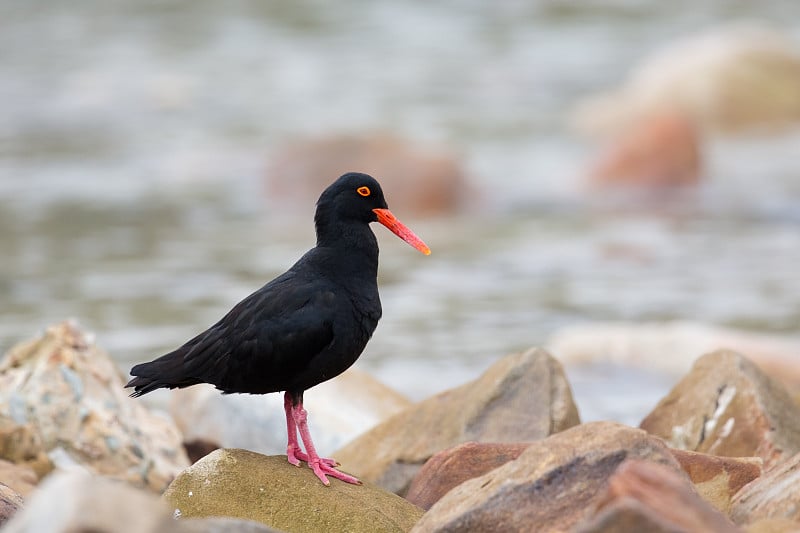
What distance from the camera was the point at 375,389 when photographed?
23.2ft

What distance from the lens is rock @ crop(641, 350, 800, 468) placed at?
18.0ft

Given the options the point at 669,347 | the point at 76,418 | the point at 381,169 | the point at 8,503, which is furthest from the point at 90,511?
the point at 381,169

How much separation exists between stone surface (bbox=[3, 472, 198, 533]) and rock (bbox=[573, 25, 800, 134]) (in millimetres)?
16194

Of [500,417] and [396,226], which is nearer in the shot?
[396,226]

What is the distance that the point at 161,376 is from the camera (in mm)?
4887

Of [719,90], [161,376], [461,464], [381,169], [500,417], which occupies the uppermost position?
[161,376]

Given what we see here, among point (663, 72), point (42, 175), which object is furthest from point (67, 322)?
point (663, 72)

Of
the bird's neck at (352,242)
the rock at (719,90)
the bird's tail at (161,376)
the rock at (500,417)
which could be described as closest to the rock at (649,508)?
the bird's neck at (352,242)

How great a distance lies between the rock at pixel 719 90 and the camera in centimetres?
1884

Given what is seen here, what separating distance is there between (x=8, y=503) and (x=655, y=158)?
12645 millimetres

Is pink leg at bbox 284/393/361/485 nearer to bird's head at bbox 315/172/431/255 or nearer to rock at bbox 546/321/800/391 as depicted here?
bird's head at bbox 315/172/431/255

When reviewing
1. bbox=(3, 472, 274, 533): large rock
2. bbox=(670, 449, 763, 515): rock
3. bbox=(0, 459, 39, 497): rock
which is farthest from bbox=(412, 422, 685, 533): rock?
bbox=(0, 459, 39, 497): rock

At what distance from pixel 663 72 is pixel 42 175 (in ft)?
32.1

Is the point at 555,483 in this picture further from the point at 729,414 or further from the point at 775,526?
the point at 729,414
